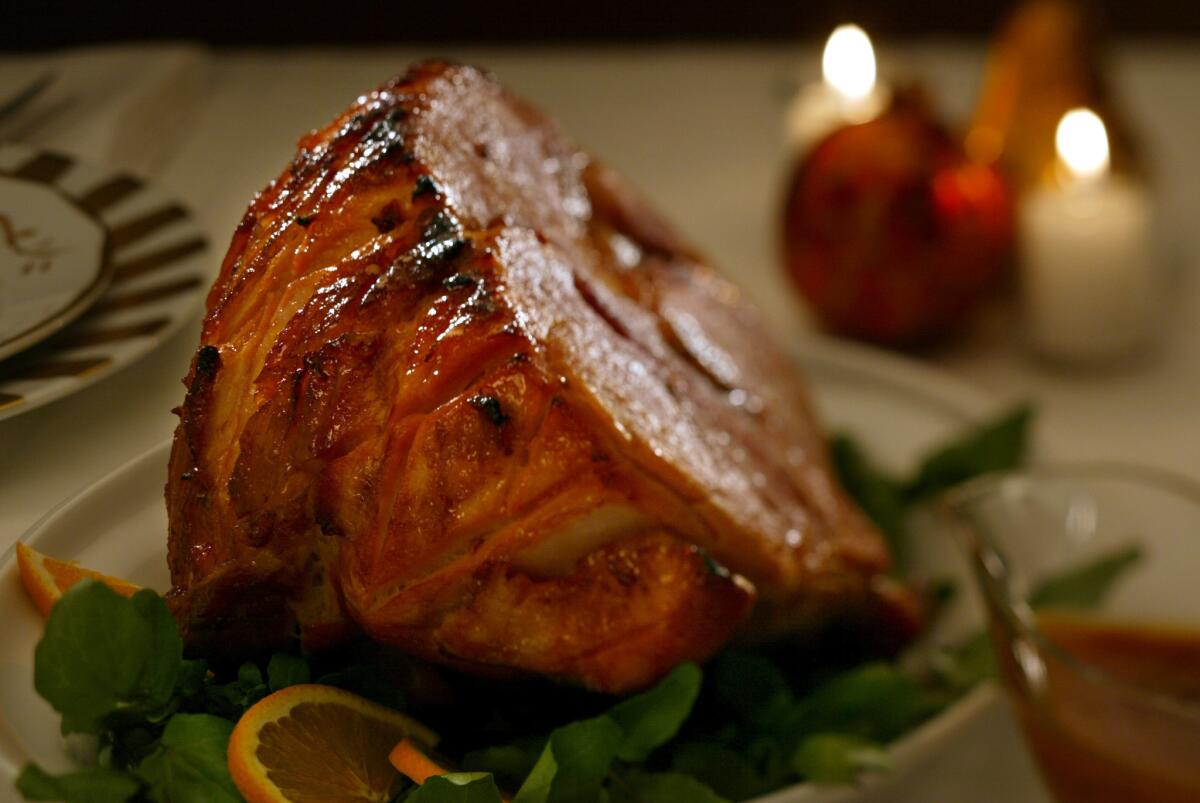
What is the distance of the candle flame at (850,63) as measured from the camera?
73.7 inches

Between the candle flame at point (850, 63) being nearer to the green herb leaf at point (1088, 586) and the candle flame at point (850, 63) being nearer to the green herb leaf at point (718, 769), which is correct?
the green herb leaf at point (1088, 586)

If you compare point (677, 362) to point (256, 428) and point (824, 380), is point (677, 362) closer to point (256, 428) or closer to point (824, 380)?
point (256, 428)

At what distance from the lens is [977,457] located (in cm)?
127

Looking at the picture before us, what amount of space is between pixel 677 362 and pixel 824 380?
52 centimetres

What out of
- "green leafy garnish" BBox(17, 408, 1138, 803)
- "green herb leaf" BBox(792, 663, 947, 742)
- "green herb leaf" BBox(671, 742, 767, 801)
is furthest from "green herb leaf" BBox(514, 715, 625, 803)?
"green herb leaf" BBox(792, 663, 947, 742)

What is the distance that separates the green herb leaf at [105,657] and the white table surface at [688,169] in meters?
0.05

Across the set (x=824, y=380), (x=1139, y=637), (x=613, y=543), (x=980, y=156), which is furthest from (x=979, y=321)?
(x=613, y=543)

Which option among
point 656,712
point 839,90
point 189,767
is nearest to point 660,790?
point 656,712

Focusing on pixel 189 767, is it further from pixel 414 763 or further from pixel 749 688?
pixel 749 688

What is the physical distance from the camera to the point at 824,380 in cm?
144

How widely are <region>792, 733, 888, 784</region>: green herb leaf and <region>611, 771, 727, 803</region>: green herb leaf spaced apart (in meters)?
0.09

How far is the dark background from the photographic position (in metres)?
0.90

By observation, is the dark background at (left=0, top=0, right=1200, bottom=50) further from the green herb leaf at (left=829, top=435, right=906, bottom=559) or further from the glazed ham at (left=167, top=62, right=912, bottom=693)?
the green herb leaf at (left=829, top=435, right=906, bottom=559)

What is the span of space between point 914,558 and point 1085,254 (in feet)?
1.87
